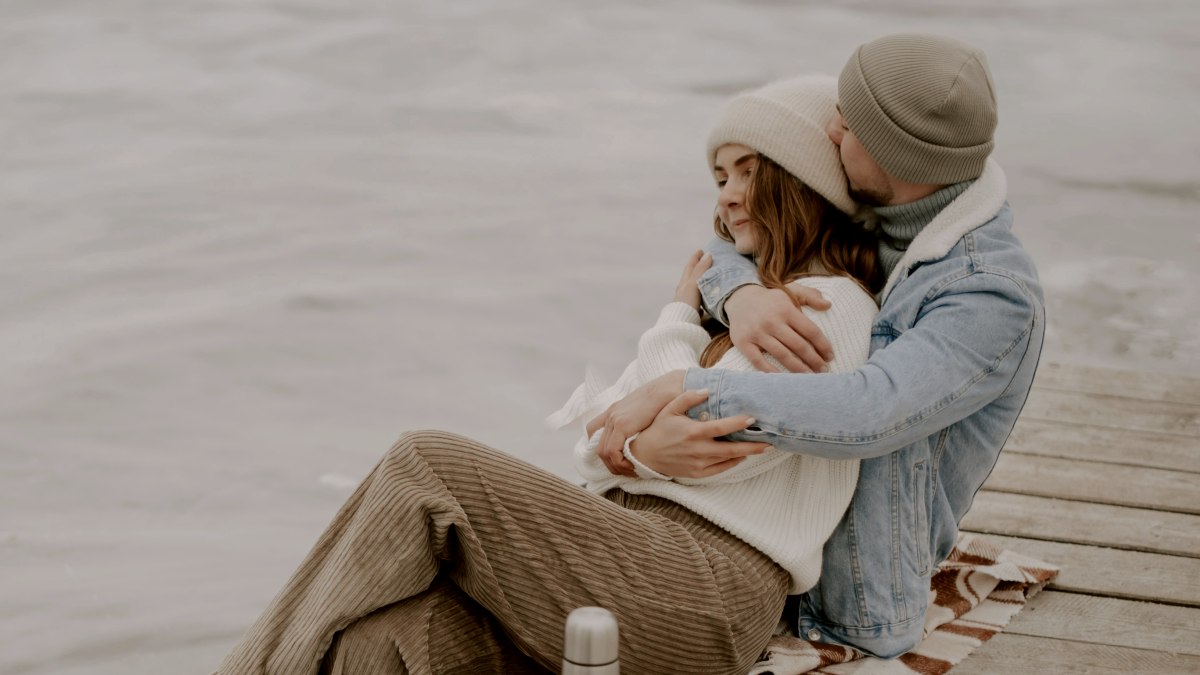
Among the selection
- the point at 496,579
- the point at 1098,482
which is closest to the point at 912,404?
the point at 496,579

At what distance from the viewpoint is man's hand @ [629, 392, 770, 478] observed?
1.59 meters

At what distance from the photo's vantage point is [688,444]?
160 cm

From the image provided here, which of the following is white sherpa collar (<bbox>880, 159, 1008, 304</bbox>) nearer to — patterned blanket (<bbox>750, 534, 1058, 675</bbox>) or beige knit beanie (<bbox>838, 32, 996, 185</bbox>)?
beige knit beanie (<bbox>838, 32, 996, 185</bbox>)

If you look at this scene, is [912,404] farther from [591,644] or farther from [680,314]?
[591,644]

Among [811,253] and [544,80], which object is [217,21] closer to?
[544,80]

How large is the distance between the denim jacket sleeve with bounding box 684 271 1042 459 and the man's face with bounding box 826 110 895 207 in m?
0.20

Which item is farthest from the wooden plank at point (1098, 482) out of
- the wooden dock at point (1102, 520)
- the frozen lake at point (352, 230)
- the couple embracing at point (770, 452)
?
the frozen lake at point (352, 230)

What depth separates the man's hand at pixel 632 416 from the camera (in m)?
1.67

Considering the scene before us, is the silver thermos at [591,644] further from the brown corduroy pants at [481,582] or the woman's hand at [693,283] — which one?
the woman's hand at [693,283]

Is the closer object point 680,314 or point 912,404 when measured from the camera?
point 912,404

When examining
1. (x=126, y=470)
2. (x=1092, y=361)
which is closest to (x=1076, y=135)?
(x=1092, y=361)

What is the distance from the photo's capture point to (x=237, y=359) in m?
4.74

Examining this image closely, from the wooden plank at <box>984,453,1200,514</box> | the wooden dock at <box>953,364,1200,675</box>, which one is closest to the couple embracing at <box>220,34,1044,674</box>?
the wooden dock at <box>953,364,1200,675</box>

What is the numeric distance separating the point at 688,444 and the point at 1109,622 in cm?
86
